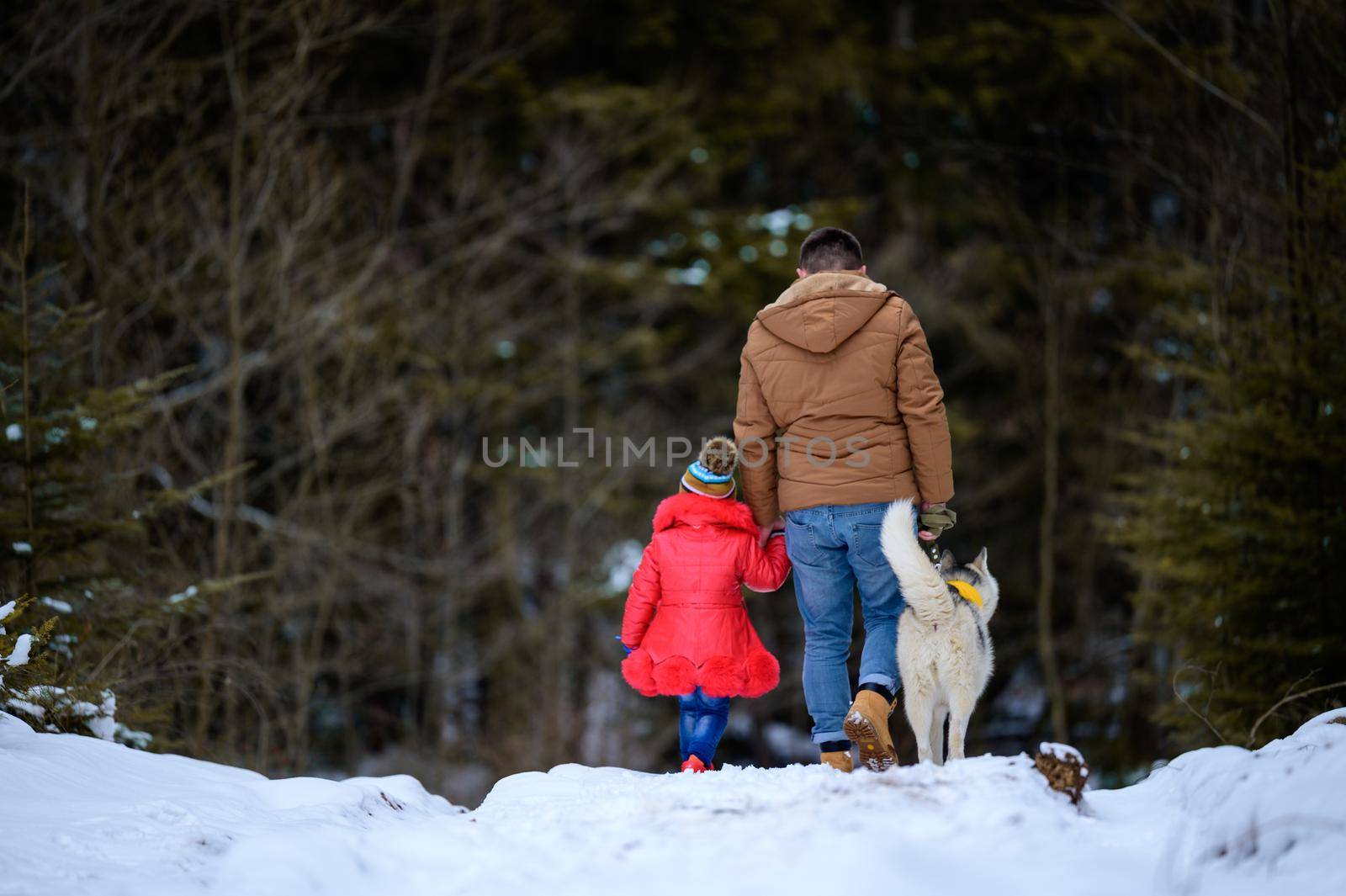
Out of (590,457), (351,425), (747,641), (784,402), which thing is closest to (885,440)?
(784,402)

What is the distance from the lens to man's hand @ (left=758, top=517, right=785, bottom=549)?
205 inches

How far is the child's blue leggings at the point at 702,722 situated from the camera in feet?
16.8

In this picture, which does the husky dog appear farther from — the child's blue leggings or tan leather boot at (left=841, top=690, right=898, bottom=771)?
the child's blue leggings

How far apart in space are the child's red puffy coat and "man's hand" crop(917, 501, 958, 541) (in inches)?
27.8

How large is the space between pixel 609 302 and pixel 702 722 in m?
12.1

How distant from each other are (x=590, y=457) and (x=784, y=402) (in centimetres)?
1111

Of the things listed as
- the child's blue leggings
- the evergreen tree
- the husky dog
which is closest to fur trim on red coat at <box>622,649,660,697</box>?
the child's blue leggings

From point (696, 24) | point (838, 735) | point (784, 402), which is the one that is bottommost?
point (838, 735)

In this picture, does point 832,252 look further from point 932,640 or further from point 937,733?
point 937,733

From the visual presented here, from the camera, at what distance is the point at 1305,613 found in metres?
7.25

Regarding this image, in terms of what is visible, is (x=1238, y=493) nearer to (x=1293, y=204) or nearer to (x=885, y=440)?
(x=1293, y=204)

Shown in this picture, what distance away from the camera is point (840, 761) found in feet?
15.1

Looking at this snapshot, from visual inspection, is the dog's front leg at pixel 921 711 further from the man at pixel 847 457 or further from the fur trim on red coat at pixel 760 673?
the fur trim on red coat at pixel 760 673
